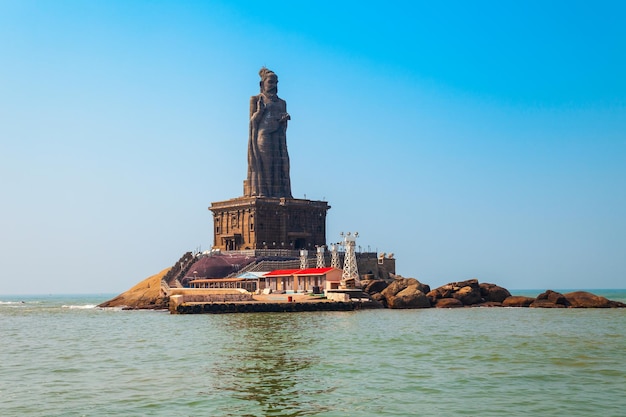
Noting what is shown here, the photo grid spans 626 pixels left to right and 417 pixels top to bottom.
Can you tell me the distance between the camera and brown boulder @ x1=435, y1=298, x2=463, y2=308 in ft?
273

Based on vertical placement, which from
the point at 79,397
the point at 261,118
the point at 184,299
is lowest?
the point at 79,397

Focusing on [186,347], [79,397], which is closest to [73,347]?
[186,347]

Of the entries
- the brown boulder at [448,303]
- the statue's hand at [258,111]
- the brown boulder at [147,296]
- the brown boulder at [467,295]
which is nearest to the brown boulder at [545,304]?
the brown boulder at [467,295]

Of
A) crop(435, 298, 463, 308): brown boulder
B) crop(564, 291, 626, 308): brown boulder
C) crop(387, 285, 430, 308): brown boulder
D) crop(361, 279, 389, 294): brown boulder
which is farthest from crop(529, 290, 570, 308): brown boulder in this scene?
crop(361, 279, 389, 294): brown boulder

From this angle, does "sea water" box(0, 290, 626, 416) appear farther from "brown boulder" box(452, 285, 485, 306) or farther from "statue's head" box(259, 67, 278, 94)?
"statue's head" box(259, 67, 278, 94)

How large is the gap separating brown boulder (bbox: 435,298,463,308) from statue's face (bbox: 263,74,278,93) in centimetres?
4366

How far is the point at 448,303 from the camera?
83188 millimetres

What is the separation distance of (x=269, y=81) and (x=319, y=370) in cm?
8387

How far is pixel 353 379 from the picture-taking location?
31.3m

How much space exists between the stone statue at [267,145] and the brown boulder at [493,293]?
1425 inches

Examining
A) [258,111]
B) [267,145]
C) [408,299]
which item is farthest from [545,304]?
[258,111]

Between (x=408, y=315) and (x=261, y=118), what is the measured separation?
50659mm

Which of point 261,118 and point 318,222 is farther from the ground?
point 261,118

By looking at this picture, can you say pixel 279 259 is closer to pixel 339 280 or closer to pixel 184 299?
pixel 339 280
